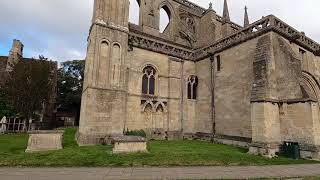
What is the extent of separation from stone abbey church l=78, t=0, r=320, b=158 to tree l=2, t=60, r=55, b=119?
44.1ft

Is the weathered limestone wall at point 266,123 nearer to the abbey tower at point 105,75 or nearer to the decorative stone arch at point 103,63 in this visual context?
the abbey tower at point 105,75

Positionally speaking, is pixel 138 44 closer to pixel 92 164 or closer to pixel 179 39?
pixel 179 39

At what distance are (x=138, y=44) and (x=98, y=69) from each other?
4.41 m

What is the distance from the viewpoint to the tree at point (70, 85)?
4138 cm

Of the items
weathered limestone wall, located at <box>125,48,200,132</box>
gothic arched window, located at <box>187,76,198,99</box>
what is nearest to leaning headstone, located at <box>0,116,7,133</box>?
weathered limestone wall, located at <box>125,48,200,132</box>

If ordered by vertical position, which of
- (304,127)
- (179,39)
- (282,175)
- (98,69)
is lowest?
(282,175)

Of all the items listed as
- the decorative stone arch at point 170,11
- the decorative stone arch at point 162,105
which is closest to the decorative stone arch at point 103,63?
the decorative stone arch at point 162,105

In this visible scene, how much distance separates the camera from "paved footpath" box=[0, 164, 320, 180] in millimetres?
7220

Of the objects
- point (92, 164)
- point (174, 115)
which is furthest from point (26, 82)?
point (92, 164)

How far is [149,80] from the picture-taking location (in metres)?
19.6

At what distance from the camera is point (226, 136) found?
17453mm

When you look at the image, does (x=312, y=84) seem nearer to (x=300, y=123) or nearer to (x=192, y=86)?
(x=300, y=123)

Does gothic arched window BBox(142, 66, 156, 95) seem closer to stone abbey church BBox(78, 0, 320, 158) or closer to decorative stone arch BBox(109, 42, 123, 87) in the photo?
stone abbey church BBox(78, 0, 320, 158)

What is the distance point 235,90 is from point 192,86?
16.5 feet
